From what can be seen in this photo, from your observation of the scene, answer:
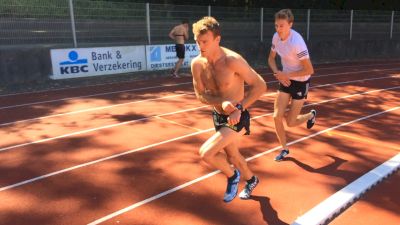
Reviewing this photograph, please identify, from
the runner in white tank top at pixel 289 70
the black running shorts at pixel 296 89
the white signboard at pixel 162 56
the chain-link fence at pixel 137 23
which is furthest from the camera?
the white signboard at pixel 162 56

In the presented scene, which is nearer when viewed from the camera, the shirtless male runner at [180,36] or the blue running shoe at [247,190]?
the blue running shoe at [247,190]

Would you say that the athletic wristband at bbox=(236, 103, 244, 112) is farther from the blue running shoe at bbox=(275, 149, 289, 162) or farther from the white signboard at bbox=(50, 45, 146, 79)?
the white signboard at bbox=(50, 45, 146, 79)

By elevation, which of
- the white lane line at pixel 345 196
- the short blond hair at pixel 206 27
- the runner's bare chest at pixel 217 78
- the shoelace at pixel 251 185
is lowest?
the white lane line at pixel 345 196

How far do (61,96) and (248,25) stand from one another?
1028cm

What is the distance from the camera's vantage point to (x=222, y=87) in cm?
402

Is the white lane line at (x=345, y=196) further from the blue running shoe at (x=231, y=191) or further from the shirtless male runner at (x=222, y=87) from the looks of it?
the shirtless male runner at (x=222, y=87)

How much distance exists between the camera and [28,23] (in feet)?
40.9

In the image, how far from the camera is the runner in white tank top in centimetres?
531

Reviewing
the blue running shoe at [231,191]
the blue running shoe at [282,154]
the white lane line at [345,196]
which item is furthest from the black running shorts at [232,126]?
the blue running shoe at [282,154]

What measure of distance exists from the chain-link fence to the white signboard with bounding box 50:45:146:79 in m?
0.51

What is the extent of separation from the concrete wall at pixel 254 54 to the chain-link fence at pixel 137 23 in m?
0.39

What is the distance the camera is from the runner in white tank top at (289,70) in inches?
209

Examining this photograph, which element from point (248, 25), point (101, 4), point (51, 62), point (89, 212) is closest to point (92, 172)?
point (89, 212)

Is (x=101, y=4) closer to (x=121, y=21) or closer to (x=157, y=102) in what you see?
(x=121, y=21)
